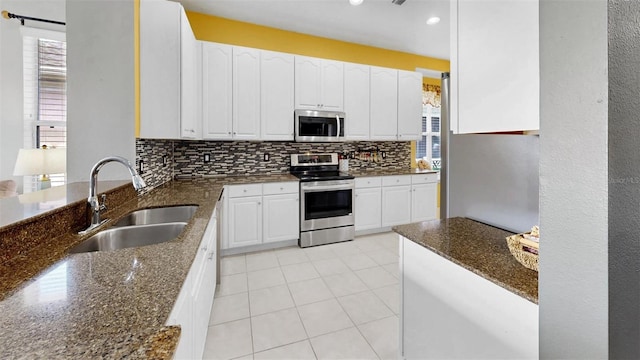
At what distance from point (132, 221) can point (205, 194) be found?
2.24ft

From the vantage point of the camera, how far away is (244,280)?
8.81 feet

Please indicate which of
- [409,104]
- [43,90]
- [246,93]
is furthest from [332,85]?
[43,90]

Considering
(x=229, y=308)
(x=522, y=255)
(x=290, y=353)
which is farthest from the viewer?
(x=229, y=308)

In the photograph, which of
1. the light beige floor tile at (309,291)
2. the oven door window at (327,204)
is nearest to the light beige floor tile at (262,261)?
the light beige floor tile at (309,291)

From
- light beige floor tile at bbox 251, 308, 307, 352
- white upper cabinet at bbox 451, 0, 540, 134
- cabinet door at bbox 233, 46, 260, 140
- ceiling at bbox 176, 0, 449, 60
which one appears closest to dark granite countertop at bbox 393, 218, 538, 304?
white upper cabinet at bbox 451, 0, 540, 134

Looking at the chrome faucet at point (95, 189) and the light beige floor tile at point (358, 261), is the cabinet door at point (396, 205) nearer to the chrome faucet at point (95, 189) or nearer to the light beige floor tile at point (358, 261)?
the light beige floor tile at point (358, 261)

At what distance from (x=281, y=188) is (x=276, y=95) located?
122cm

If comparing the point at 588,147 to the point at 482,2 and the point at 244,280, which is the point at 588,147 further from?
the point at 244,280

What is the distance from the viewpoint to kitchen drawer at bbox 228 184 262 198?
3.22 m

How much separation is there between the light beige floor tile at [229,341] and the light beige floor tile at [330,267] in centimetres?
101

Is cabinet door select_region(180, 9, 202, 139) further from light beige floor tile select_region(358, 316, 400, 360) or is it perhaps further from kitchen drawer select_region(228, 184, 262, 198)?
light beige floor tile select_region(358, 316, 400, 360)

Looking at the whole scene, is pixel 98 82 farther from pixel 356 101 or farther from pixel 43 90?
pixel 356 101

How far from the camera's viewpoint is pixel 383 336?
1887 millimetres

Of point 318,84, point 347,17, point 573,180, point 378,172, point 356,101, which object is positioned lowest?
point 573,180
